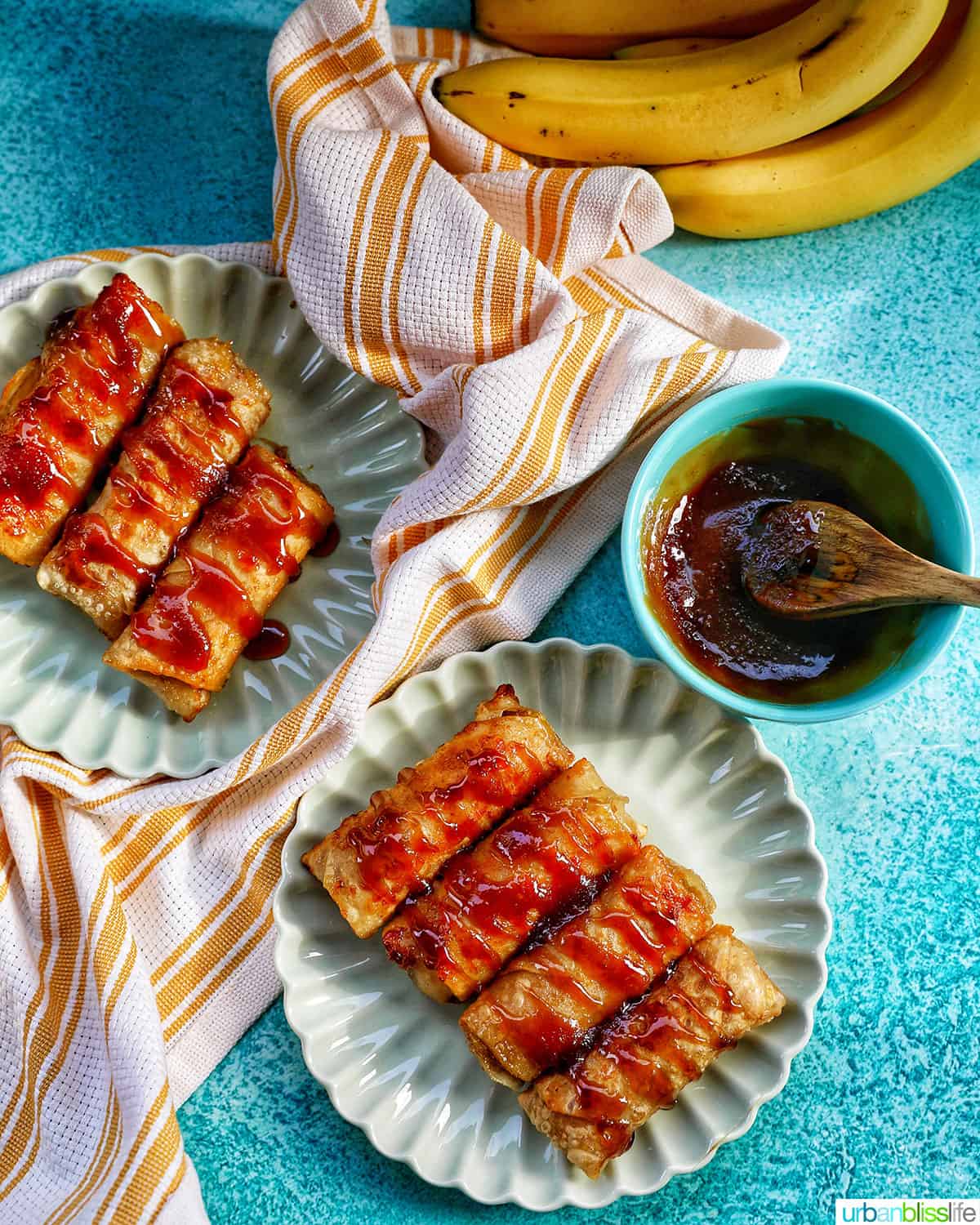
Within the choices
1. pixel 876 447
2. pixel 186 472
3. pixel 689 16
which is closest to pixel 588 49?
pixel 689 16

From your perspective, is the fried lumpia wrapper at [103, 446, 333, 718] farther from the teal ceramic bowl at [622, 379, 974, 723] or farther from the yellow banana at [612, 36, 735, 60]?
the yellow banana at [612, 36, 735, 60]

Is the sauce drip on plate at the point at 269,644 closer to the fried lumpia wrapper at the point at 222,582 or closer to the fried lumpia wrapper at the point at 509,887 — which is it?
the fried lumpia wrapper at the point at 222,582

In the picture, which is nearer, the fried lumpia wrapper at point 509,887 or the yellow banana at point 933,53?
the fried lumpia wrapper at point 509,887

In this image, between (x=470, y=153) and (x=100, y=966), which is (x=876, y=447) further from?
(x=100, y=966)

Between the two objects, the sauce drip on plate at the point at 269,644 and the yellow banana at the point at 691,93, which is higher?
the yellow banana at the point at 691,93

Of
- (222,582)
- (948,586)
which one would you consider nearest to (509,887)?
(222,582)

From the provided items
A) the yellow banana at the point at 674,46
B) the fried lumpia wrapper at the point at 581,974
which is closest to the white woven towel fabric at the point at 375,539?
the yellow banana at the point at 674,46
